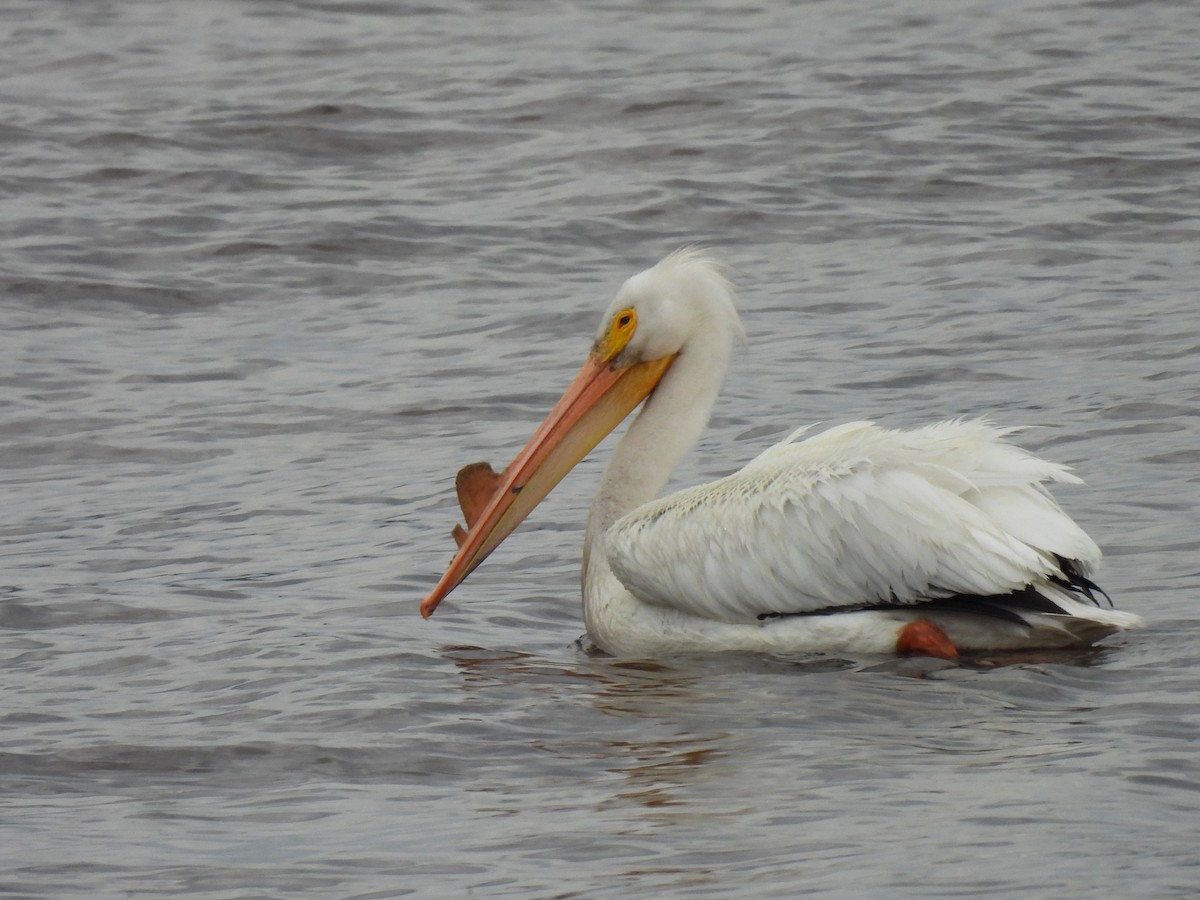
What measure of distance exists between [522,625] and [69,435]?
2746 millimetres

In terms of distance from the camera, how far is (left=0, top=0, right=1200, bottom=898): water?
427 centimetres

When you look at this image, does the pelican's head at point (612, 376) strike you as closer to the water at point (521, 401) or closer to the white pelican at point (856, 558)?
the white pelican at point (856, 558)

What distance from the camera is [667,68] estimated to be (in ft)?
46.3

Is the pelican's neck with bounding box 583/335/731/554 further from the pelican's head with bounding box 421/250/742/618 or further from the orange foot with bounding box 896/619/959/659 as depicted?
the orange foot with bounding box 896/619/959/659

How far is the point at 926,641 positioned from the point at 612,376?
143 cm

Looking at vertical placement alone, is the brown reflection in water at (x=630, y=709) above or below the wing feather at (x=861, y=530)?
below

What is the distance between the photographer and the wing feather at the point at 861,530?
528cm

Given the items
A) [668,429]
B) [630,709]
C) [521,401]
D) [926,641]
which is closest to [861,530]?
[926,641]

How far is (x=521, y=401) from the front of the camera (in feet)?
27.5

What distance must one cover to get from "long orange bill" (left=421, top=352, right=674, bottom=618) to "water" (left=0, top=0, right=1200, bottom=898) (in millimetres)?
277

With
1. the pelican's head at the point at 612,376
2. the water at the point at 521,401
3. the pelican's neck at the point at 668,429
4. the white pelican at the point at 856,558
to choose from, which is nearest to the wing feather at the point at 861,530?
the white pelican at the point at 856,558

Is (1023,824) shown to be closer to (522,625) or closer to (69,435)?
(522,625)

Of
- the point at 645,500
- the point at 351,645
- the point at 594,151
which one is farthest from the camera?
the point at 594,151

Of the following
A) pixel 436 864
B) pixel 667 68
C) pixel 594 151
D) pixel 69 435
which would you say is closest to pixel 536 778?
pixel 436 864
